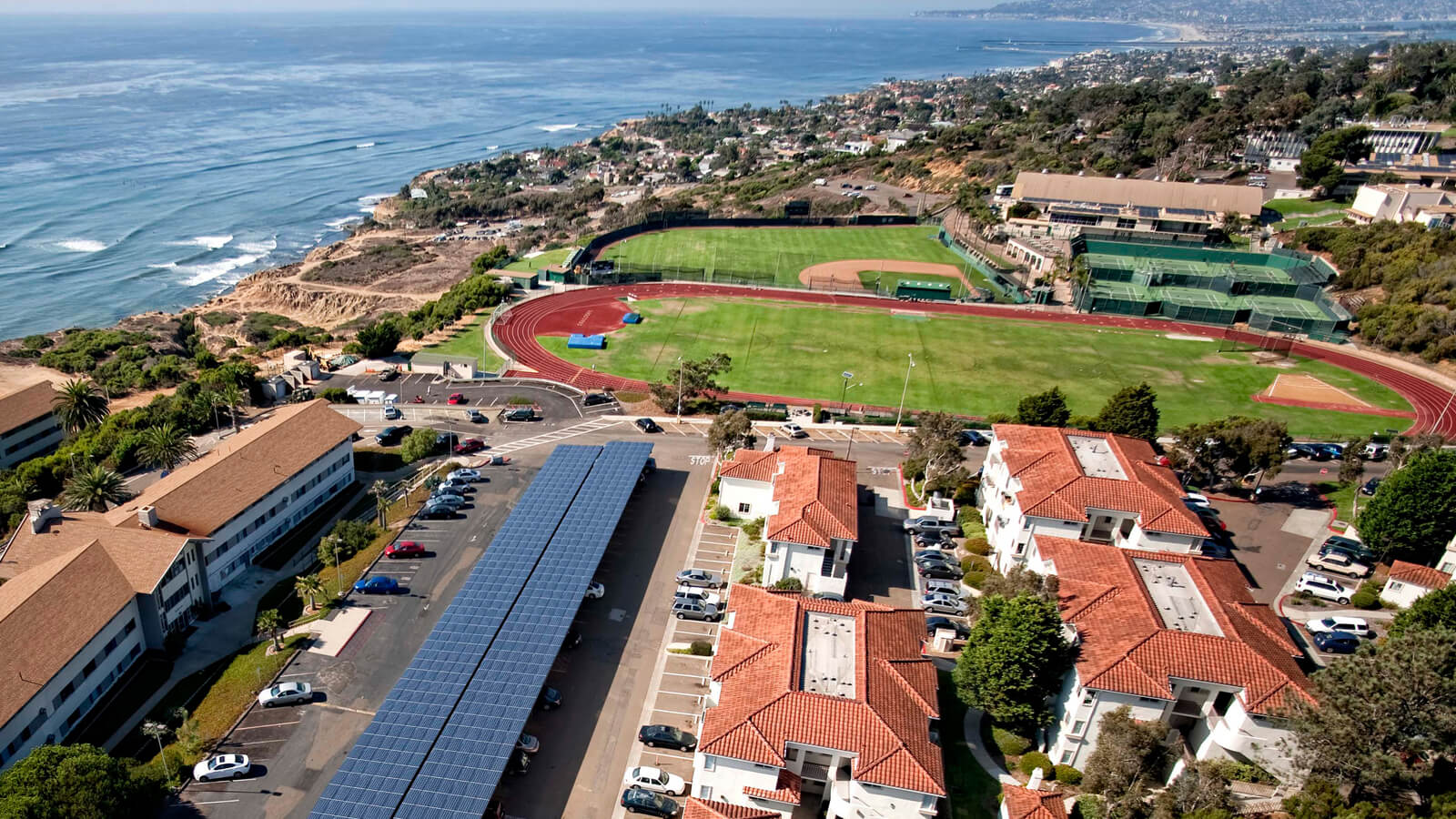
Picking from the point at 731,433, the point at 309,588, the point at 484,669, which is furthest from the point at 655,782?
the point at 731,433

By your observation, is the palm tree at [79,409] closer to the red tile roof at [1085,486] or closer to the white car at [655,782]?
the white car at [655,782]

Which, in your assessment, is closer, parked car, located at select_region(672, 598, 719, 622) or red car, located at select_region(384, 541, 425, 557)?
parked car, located at select_region(672, 598, 719, 622)

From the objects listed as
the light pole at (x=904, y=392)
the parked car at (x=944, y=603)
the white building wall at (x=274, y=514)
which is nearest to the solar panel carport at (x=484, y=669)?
the white building wall at (x=274, y=514)

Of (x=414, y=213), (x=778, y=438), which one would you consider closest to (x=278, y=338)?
(x=778, y=438)

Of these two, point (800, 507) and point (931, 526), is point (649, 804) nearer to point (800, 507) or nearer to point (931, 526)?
point (800, 507)

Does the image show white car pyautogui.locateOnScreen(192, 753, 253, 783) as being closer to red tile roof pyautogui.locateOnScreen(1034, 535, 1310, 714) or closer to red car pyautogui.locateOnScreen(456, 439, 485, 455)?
red car pyautogui.locateOnScreen(456, 439, 485, 455)

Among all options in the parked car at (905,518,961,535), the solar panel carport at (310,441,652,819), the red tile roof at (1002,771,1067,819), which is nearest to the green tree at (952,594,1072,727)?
the red tile roof at (1002,771,1067,819)
